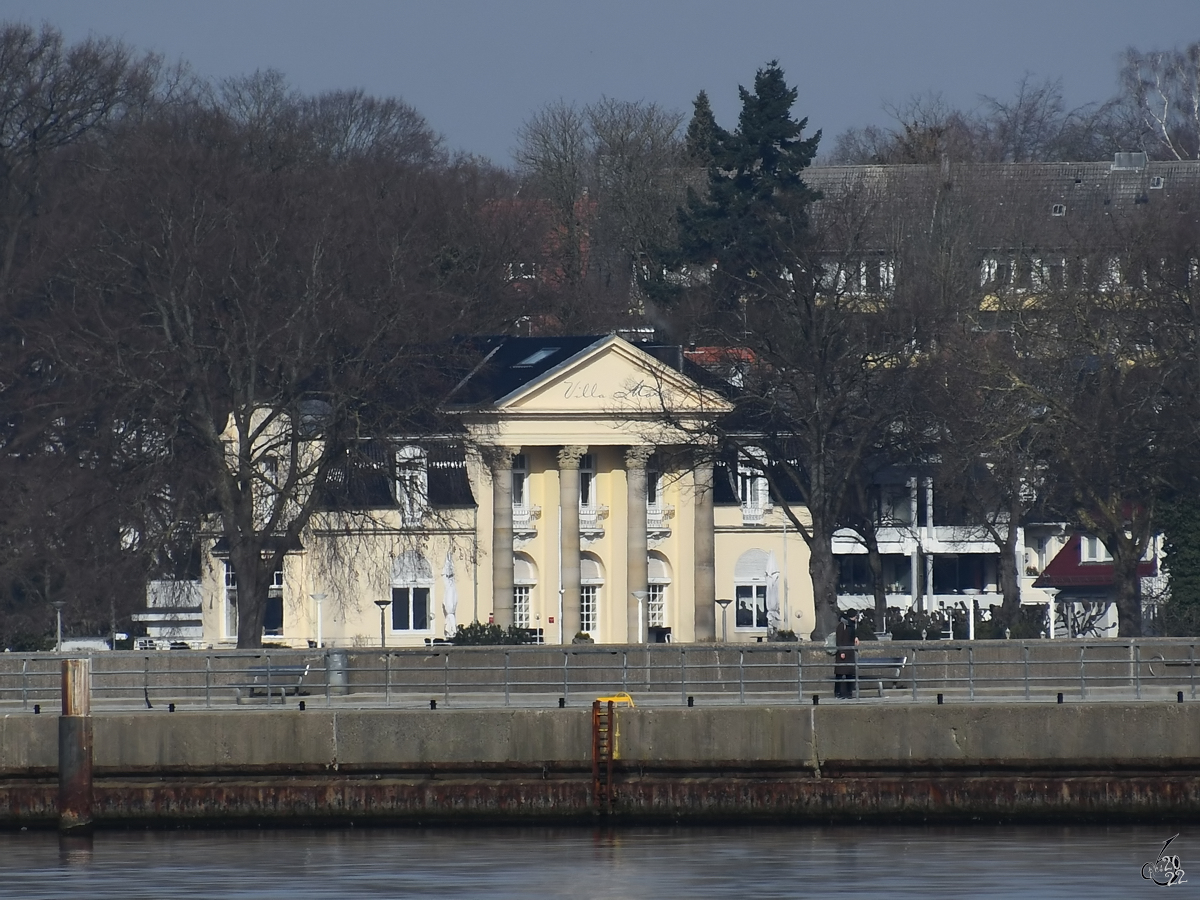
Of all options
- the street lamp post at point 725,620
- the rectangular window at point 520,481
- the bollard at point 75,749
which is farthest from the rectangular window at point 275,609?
the bollard at point 75,749

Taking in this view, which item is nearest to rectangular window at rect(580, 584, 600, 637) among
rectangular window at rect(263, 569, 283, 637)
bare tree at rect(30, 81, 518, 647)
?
rectangular window at rect(263, 569, 283, 637)

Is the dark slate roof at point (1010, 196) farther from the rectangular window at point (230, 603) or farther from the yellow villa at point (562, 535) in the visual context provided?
the rectangular window at point (230, 603)

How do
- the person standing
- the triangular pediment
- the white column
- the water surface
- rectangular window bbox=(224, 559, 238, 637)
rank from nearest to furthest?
the water surface
the person standing
the triangular pediment
rectangular window bbox=(224, 559, 238, 637)
the white column

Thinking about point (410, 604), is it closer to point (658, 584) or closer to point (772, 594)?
point (658, 584)

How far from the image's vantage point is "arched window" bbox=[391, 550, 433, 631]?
88.8 metres

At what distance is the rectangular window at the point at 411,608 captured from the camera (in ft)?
292

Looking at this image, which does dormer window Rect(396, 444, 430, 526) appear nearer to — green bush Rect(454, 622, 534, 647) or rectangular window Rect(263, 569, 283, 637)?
green bush Rect(454, 622, 534, 647)

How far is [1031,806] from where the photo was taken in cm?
3841

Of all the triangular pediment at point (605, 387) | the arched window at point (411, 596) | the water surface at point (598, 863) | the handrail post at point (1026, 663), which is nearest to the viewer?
the water surface at point (598, 863)

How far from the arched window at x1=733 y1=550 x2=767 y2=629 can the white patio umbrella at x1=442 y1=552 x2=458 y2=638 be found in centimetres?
1046

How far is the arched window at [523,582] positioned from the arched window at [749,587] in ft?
22.9

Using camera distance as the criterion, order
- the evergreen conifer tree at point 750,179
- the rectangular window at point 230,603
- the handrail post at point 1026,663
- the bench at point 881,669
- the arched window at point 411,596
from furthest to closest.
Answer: the evergreen conifer tree at point 750,179 < the arched window at point 411,596 < the rectangular window at point 230,603 < the bench at point 881,669 < the handrail post at point 1026,663

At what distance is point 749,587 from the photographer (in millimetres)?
94312

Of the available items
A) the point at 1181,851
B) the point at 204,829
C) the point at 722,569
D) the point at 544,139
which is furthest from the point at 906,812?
the point at 544,139
